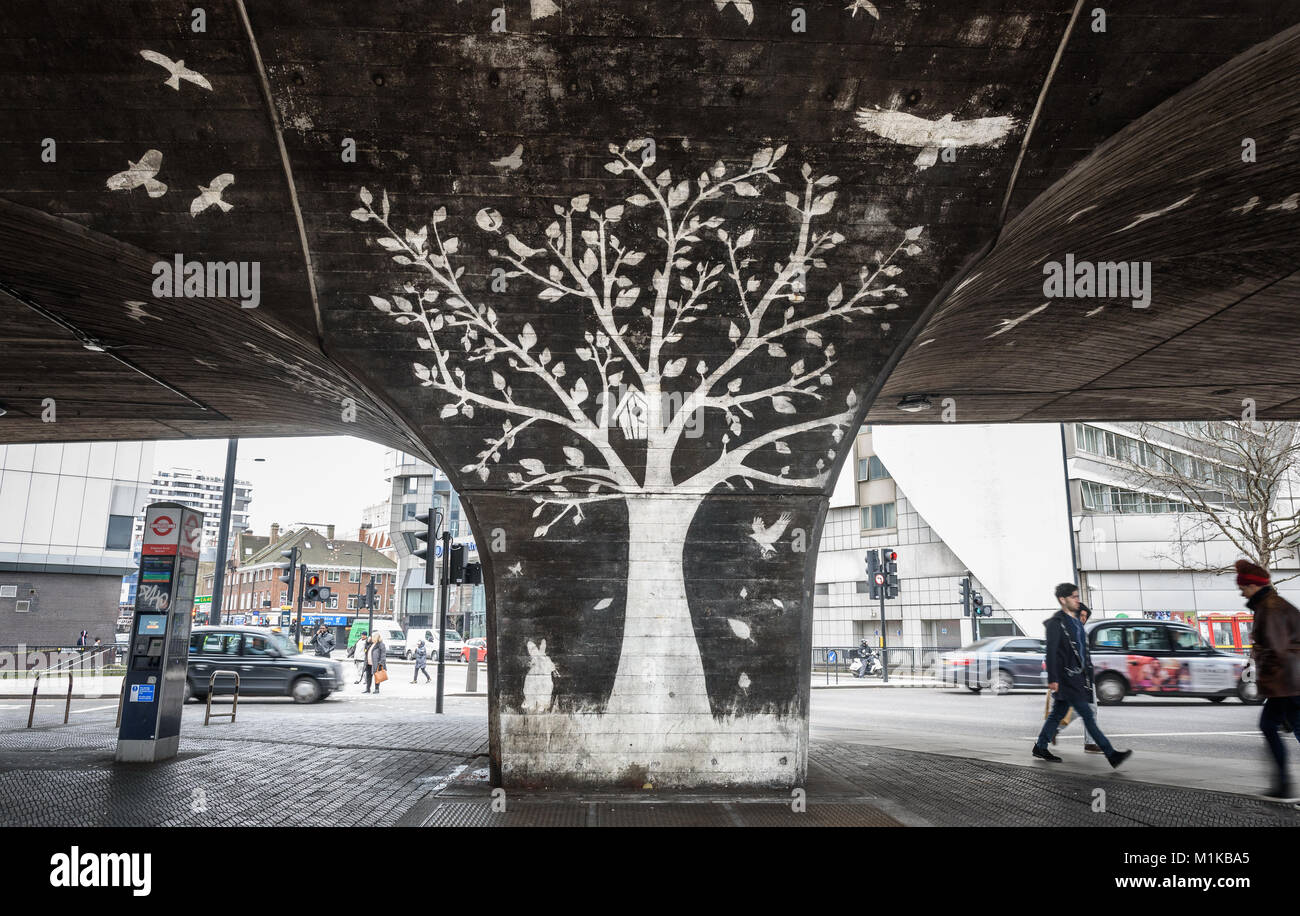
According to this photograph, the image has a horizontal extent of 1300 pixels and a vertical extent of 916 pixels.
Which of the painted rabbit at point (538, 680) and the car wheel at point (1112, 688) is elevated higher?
the painted rabbit at point (538, 680)

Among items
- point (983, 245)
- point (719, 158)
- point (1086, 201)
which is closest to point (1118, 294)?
point (1086, 201)

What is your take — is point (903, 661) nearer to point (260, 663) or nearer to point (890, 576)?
point (890, 576)

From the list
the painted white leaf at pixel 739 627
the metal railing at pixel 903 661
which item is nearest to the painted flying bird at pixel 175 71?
the painted white leaf at pixel 739 627

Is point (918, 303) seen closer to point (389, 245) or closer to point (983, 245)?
point (983, 245)

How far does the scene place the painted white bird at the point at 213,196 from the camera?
708 cm

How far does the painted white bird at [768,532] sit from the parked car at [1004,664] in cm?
1624

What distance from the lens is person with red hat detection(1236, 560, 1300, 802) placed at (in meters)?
6.93

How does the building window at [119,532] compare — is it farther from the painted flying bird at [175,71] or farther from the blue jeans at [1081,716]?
the blue jeans at [1081,716]

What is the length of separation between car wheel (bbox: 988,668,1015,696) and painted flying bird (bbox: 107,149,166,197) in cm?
2131

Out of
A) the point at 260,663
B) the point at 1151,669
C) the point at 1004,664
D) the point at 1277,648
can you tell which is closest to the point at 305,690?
the point at 260,663
